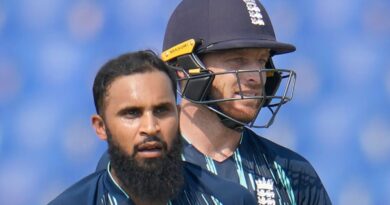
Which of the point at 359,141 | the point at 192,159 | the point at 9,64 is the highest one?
the point at 9,64

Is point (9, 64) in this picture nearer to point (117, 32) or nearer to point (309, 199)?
point (117, 32)

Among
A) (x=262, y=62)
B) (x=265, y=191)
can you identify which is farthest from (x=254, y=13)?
(x=265, y=191)

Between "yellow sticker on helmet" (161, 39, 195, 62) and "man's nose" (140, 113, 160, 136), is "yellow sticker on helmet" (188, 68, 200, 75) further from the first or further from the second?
"man's nose" (140, 113, 160, 136)

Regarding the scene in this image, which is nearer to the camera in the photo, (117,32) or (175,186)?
(175,186)

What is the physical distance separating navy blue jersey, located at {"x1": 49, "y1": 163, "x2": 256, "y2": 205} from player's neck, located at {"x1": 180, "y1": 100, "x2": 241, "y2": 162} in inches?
9.4

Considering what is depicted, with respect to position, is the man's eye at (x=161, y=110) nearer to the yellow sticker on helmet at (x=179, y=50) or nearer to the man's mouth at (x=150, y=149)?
the man's mouth at (x=150, y=149)

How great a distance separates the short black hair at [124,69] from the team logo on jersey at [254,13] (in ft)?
1.31

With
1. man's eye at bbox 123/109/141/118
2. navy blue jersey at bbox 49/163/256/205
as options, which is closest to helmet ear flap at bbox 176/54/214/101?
navy blue jersey at bbox 49/163/256/205

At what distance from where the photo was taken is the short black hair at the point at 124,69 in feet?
5.05

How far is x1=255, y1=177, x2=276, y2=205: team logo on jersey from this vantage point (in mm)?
1813

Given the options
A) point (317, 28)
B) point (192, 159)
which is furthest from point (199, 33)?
point (317, 28)

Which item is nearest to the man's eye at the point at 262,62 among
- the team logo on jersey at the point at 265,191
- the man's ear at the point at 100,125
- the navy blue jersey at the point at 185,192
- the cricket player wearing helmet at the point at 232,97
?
the cricket player wearing helmet at the point at 232,97

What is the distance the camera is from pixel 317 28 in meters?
2.53

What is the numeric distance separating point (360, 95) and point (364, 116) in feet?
0.19
